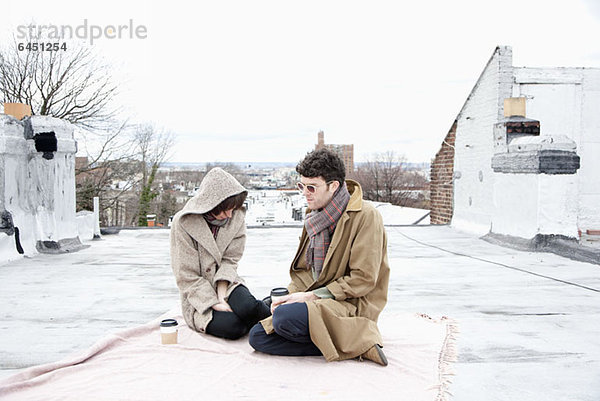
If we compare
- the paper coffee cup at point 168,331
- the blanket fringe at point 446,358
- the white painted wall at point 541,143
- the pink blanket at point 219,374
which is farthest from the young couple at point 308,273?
the white painted wall at point 541,143

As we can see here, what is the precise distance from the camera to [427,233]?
989 cm

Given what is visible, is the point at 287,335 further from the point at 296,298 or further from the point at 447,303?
the point at 447,303

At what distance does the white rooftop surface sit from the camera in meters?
2.90

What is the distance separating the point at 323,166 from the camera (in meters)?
3.01

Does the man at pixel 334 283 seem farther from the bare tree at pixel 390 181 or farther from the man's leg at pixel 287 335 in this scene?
the bare tree at pixel 390 181

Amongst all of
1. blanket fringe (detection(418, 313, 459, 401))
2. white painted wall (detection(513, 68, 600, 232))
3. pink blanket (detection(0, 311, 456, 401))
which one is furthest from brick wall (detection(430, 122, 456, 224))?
pink blanket (detection(0, 311, 456, 401))

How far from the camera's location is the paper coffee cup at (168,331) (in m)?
3.21

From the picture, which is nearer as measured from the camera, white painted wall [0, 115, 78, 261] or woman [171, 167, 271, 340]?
woman [171, 167, 271, 340]

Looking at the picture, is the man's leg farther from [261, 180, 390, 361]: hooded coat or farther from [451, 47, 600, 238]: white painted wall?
[451, 47, 600, 238]: white painted wall

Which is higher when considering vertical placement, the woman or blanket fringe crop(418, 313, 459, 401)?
the woman

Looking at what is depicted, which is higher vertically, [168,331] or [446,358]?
[168,331]

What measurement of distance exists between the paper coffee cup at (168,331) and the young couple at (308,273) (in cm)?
21

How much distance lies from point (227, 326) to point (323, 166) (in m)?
1.18

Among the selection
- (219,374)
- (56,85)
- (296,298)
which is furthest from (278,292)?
(56,85)
